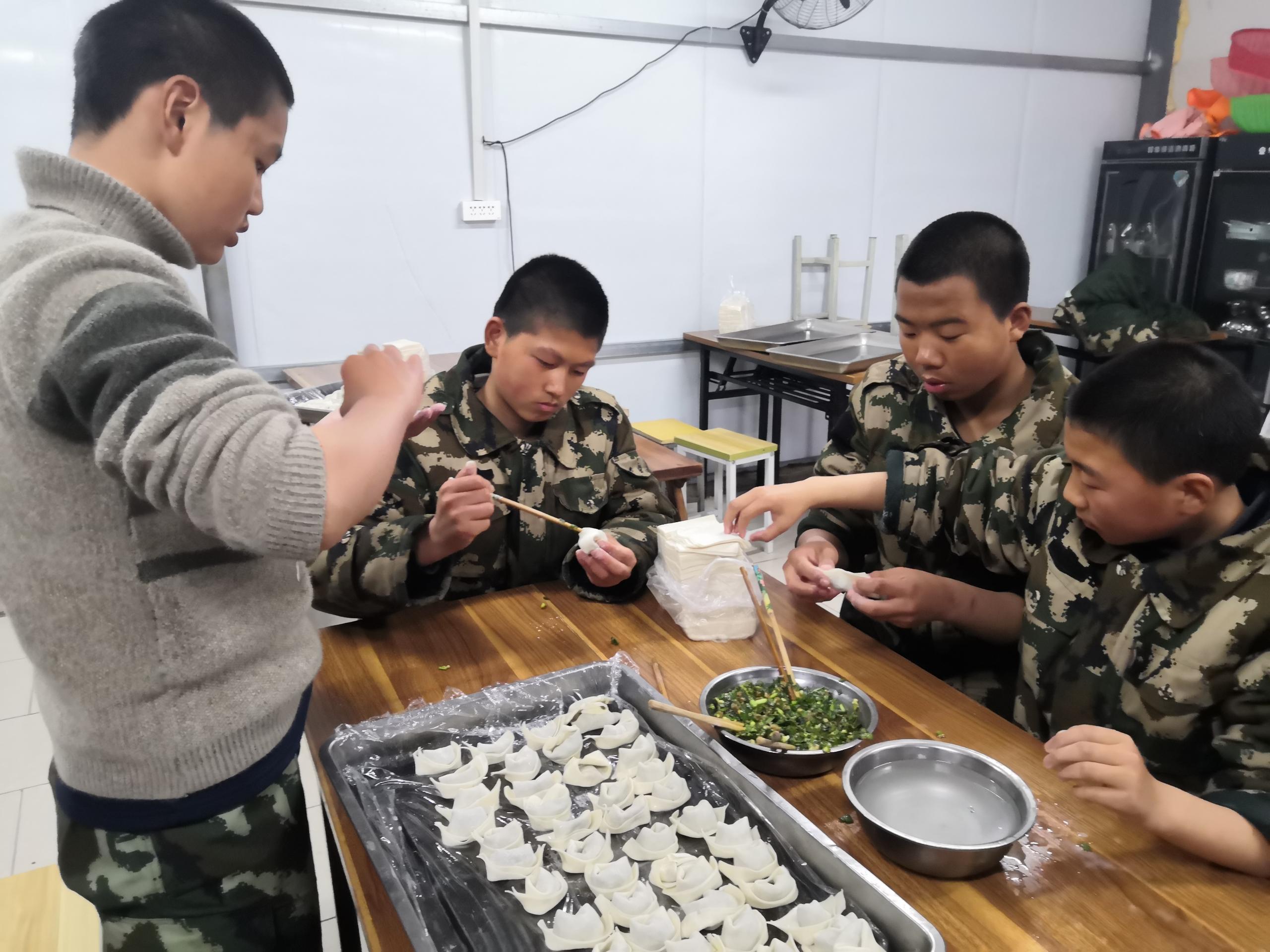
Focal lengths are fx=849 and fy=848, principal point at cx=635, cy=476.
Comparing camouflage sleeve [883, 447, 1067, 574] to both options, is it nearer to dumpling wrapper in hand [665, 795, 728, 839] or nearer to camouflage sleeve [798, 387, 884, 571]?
camouflage sleeve [798, 387, 884, 571]

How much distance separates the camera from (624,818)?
42.9 inches

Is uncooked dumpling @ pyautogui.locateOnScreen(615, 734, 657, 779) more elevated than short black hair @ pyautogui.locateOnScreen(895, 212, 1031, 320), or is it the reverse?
short black hair @ pyautogui.locateOnScreen(895, 212, 1031, 320)

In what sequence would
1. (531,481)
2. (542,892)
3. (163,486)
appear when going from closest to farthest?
(163,486)
(542,892)
(531,481)

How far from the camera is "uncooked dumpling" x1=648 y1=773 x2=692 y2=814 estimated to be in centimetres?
113

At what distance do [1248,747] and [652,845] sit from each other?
74 centimetres

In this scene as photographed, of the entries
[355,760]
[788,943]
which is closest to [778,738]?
[788,943]

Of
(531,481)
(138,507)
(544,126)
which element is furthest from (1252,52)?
(138,507)

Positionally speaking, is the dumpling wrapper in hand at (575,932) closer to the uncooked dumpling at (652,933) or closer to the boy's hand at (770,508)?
the uncooked dumpling at (652,933)

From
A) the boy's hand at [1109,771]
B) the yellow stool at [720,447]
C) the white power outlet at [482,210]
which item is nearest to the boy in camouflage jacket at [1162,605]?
the boy's hand at [1109,771]

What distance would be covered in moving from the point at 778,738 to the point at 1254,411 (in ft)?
2.62

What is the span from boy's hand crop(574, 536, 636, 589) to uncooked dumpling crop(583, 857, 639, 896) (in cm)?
69

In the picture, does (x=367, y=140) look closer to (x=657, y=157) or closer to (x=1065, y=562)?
(x=657, y=157)

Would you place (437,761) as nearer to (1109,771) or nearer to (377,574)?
(377,574)

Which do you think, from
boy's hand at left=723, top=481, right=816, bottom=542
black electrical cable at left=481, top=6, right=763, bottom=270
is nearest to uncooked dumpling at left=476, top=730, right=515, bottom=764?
boy's hand at left=723, top=481, right=816, bottom=542
